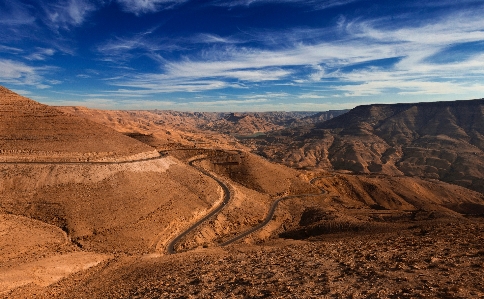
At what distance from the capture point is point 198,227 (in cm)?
3956

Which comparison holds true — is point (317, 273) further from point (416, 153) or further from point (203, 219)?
point (416, 153)

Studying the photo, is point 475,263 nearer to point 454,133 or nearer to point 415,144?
point 415,144

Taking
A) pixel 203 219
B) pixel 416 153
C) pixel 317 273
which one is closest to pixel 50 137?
pixel 203 219

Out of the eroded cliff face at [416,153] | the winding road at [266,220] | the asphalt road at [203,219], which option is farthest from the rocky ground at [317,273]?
the eroded cliff face at [416,153]

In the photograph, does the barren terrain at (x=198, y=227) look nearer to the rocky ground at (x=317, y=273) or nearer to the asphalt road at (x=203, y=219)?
the rocky ground at (x=317, y=273)

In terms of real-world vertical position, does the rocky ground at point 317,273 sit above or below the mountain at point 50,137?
below

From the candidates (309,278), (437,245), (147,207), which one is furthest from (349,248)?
(147,207)

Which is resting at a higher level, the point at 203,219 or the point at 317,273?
the point at 317,273

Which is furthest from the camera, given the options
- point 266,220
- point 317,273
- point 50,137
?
point 266,220

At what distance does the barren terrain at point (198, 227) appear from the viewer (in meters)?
15.8

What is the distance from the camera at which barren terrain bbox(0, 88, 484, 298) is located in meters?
15.8

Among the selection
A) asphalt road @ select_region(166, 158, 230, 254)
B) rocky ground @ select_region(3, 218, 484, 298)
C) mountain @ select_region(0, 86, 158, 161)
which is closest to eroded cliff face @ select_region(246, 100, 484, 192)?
asphalt road @ select_region(166, 158, 230, 254)

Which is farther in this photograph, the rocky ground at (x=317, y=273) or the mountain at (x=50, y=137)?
the mountain at (x=50, y=137)

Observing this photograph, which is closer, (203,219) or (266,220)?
(203,219)
